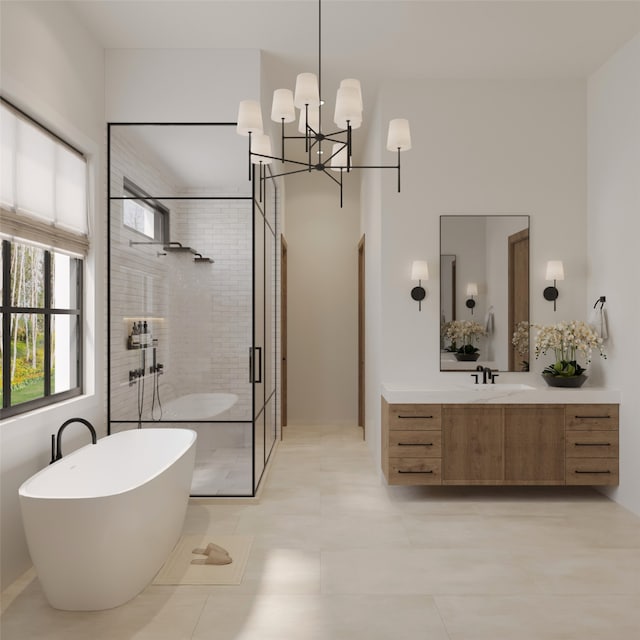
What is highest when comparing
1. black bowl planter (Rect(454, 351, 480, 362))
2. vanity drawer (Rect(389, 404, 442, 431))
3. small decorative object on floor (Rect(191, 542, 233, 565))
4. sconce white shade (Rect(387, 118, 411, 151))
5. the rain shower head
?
sconce white shade (Rect(387, 118, 411, 151))

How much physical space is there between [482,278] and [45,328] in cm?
321

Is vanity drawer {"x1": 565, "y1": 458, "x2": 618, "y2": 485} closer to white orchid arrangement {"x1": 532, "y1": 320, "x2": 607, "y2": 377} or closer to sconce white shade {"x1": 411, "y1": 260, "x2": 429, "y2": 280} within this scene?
white orchid arrangement {"x1": 532, "y1": 320, "x2": 607, "y2": 377}

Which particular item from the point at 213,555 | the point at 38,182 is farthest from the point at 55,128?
the point at 213,555

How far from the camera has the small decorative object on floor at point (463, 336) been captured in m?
4.60

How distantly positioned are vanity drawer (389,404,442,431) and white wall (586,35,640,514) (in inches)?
52.7

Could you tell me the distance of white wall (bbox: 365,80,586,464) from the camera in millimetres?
4602

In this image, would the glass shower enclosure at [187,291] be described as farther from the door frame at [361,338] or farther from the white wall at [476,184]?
the door frame at [361,338]

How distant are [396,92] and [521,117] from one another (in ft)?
3.37

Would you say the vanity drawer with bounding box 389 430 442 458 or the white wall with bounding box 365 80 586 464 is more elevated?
the white wall with bounding box 365 80 586 464

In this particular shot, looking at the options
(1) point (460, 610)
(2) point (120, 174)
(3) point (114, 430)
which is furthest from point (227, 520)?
(2) point (120, 174)

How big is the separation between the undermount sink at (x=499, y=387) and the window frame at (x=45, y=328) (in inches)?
110

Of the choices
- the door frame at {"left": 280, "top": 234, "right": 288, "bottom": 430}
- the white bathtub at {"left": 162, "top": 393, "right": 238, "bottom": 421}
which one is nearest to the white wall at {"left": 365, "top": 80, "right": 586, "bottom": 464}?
the white bathtub at {"left": 162, "top": 393, "right": 238, "bottom": 421}

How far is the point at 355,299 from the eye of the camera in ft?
23.5

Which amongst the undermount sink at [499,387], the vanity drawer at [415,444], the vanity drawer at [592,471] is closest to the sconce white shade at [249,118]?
the vanity drawer at [415,444]
